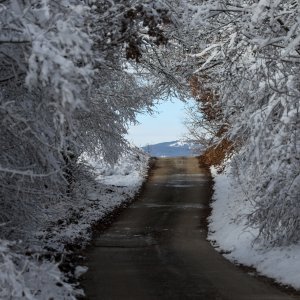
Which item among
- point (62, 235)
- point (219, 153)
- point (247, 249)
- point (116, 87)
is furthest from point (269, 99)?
point (219, 153)

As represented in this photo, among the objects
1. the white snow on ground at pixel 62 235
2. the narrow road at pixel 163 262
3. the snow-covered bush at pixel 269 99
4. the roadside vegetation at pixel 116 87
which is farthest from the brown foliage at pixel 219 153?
the snow-covered bush at pixel 269 99

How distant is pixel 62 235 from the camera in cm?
1609

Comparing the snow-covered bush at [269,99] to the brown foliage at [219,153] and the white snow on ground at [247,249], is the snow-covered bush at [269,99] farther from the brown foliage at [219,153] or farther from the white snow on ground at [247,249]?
the brown foliage at [219,153]

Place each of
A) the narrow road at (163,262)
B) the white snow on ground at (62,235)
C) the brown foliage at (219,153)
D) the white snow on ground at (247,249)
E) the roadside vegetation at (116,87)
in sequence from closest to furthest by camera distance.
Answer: the roadside vegetation at (116,87) < the white snow on ground at (62,235) < the narrow road at (163,262) < the white snow on ground at (247,249) < the brown foliage at (219,153)

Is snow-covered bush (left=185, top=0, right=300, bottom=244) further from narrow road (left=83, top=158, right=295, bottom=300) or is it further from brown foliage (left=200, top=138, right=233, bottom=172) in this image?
brown foliage (left=200, top=138, right=233, bottom=172)

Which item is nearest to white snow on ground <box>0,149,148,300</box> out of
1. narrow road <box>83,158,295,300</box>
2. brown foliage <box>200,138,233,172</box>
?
narrow road <box>83,158,295,300</box>

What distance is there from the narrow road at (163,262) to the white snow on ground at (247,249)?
42 centimetres

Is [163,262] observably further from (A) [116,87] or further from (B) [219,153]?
(B) [219,153]

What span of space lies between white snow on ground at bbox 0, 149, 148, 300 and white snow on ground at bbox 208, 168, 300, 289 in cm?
401

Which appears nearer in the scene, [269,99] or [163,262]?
[269,99]

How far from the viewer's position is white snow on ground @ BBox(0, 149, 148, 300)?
593cm

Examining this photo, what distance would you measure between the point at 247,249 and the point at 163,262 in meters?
2.43

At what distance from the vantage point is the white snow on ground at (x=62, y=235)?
19.5 ft

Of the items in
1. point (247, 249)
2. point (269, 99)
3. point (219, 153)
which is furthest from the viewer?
point (219, 153)
